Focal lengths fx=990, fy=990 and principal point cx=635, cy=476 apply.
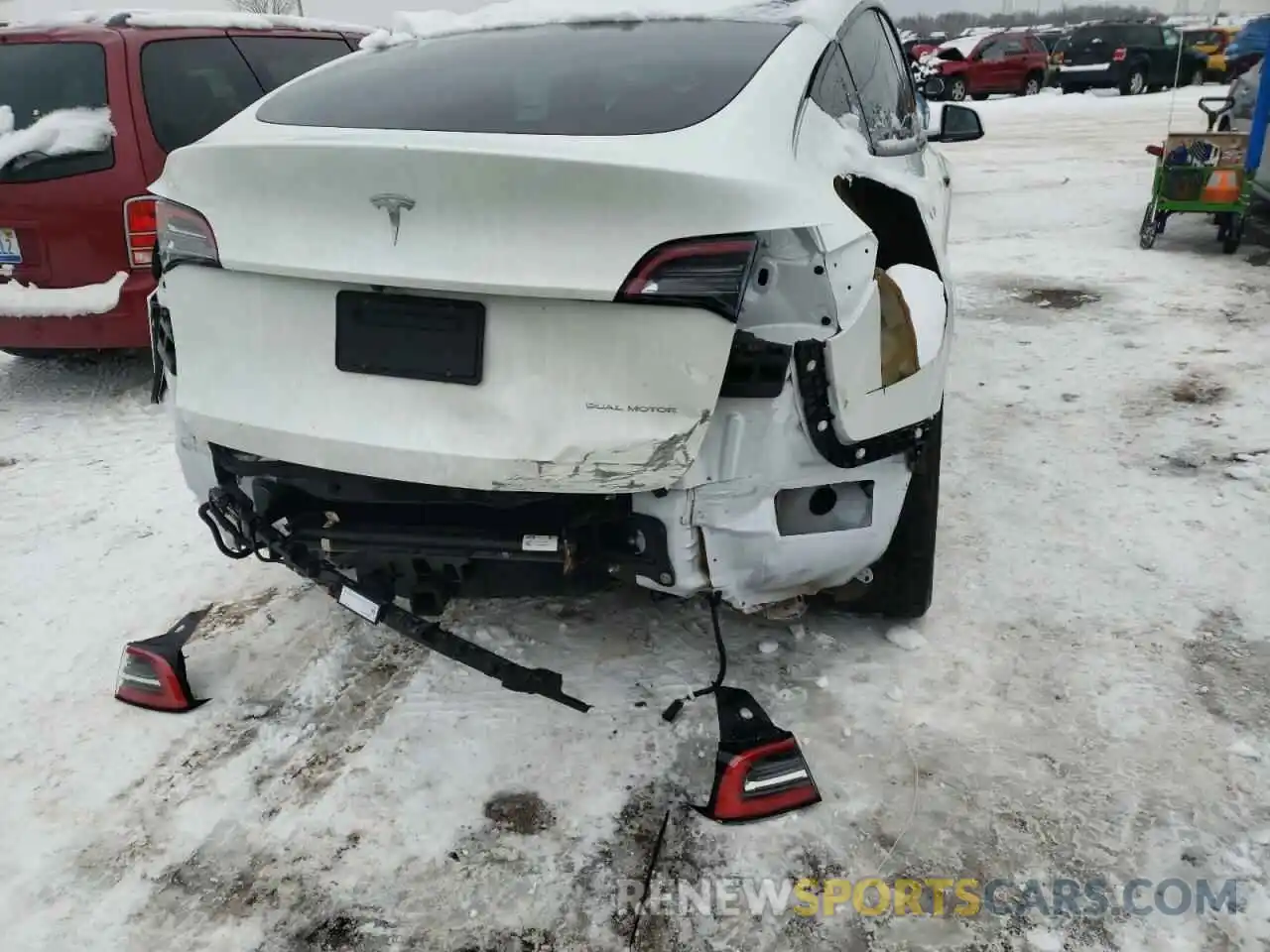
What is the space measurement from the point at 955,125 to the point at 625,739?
3231 mm

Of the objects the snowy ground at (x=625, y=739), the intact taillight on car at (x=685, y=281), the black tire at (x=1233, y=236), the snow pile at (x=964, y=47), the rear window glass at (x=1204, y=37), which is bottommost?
the snowy ground at (x=625, y=739)

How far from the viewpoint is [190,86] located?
535 cm

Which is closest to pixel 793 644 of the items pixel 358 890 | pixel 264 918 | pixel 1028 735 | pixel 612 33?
pixel 1028 735

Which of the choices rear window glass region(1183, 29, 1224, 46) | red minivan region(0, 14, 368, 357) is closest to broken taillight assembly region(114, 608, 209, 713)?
red minivan region(0, 14, 368, 357)

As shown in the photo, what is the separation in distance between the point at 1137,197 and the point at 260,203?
1054cm

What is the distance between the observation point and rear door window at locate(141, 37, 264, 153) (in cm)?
514

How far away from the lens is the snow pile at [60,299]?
5.04 meters

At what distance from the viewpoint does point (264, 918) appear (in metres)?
2.13

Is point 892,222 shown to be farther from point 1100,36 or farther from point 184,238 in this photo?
point 1100,36

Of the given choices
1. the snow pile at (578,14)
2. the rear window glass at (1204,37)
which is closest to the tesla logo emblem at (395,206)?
the snow pile at (578,14)

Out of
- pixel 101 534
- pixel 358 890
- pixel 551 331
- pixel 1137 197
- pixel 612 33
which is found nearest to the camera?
pixel 551 331

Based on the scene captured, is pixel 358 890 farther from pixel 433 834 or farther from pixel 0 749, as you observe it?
pixel 0 749

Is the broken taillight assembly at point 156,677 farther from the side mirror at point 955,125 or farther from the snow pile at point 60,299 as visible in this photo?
the side mirror at point 955,125

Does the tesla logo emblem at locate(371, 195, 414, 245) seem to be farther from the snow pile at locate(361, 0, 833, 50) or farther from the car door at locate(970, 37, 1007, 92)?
the car door at locate(970, 37, 1007, 92)
